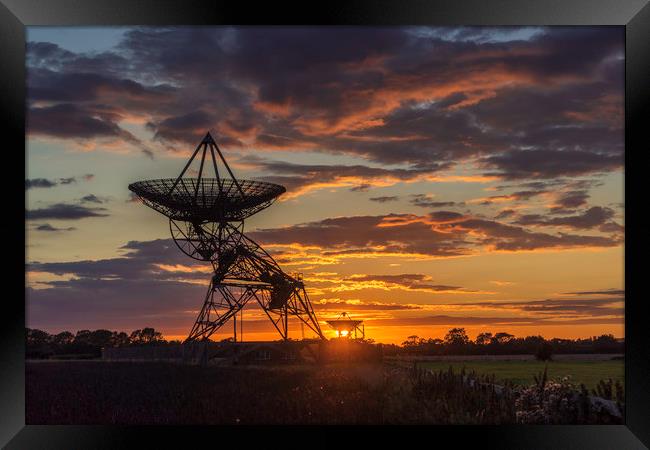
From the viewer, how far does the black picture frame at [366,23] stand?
16.3 m

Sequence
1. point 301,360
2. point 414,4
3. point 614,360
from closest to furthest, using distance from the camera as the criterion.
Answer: point 414,4 → point 614,360 → point 301,360

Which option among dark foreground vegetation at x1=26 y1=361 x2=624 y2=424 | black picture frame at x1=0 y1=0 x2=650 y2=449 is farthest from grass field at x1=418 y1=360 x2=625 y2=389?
black picture frame at x1=0 y1=0 x2=650 y2=449

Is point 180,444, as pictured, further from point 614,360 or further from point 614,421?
point 614,360

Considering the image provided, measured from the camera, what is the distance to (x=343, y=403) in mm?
19344

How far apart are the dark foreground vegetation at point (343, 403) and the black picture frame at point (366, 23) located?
0.89m

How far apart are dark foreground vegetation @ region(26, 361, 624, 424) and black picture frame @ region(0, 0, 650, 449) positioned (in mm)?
888

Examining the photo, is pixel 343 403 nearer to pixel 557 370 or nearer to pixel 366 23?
pixel 366 23

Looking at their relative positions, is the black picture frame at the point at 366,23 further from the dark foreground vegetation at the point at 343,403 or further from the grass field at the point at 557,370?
the grass field at the point at 557,370

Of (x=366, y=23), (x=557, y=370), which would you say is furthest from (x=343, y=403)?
(x=557, y=370)

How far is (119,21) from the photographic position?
1664 cm

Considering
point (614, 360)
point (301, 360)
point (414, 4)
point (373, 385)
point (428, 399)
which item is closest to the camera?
point (414, 4)

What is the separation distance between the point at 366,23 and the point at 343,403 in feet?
28.8
